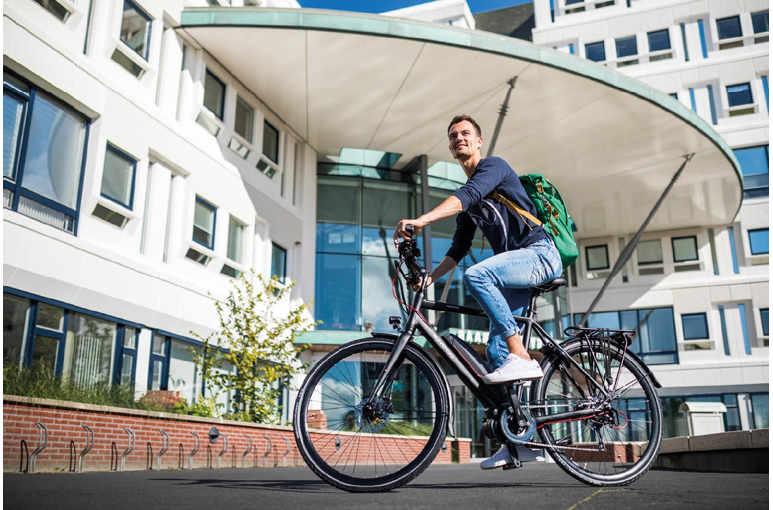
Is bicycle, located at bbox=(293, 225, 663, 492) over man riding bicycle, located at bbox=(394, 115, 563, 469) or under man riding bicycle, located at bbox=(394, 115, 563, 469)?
under

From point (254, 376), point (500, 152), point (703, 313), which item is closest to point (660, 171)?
point (500, 152)

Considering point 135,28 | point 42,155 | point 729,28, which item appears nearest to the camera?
point 42,155

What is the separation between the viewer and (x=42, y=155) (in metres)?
12.6

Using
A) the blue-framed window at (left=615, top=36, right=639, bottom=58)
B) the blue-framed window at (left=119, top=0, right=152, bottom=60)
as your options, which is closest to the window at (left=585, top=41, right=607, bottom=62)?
the blue-framed window at (left=615, top=36, right=639, bottom=58)

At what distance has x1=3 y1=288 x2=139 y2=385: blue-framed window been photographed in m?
11.6

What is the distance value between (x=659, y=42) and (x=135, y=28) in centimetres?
2738

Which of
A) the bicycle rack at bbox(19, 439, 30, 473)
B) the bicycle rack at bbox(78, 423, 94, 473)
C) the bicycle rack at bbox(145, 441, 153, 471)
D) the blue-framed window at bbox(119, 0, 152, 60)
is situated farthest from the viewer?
the blue-framed window at bbox(119, 0, 152, 60)

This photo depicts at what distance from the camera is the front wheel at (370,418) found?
→ 11.7 feet

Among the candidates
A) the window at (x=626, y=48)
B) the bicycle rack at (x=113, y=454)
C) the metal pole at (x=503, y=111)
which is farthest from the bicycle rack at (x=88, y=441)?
the window at (x=626, y=48)

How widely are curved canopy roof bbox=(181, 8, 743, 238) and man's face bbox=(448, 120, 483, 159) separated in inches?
528

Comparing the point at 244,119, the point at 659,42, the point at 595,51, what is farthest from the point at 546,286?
the point at 659,42

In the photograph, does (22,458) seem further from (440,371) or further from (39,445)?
(440,371)

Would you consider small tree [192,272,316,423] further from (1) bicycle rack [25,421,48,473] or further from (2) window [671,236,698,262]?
(2) window [671,236,698,262]

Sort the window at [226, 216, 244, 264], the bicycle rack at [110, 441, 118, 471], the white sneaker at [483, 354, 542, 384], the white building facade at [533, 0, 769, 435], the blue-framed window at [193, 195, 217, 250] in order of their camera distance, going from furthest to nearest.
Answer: the white building facade at [533, 0, 769, 435], the window at [226, 216, 244, 264], the blue-framed window at [193, 195, 217, 250], the bicycle rack at [110, 441, 118, 471], the white sneaker at [483, 354, 542, 384]
